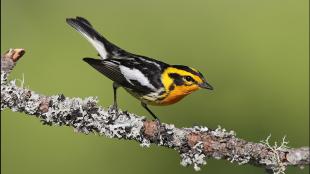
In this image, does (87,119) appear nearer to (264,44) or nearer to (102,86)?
(102,86)

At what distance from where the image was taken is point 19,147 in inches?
194

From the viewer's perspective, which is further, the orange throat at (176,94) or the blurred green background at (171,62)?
the blurred green background at (171,62)

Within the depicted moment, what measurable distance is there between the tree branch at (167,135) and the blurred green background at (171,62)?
155 cm

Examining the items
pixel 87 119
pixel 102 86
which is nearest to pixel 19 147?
pixel 102 86

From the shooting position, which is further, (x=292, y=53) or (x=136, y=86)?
(x=292, y=53)

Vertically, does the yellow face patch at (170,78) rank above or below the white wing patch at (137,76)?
above

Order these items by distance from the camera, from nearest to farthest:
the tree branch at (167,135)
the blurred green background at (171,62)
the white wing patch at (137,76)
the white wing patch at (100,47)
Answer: the tree branch at (167,135), the white wing patch at (137,76), the white wing patch at (100,47), the blurred green background at (171,62)

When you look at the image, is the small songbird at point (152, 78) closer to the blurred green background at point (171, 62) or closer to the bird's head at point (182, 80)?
the bird's head at point (182, 80)

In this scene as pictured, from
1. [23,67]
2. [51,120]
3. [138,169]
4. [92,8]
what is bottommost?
[51,120]

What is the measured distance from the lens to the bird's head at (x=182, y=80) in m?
3.78

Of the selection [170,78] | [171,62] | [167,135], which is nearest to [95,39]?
[170,78]

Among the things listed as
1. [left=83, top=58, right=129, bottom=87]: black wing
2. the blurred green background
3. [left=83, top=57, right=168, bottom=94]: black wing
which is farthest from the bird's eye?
the blurred green background

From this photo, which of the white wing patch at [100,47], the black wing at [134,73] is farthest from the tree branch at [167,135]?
the white wing patch at [100,47]

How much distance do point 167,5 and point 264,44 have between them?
3.36 feet
